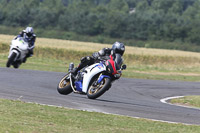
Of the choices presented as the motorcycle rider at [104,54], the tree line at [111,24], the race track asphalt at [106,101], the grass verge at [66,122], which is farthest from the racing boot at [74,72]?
the tree line at [111,24]

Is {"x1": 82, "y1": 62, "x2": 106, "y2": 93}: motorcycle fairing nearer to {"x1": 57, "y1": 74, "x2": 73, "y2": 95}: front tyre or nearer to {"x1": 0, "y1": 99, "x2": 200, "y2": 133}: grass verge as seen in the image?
{"x1": 57, "y1": 74, "x2": 73, "y2": 95}: front tyre

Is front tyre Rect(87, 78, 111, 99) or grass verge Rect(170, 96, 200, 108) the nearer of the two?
front tyre Rect(87, 78, 111, 99)

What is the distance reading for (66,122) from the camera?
29.7 ft

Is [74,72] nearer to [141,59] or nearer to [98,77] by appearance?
[98,77]

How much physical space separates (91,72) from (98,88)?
1.60ft

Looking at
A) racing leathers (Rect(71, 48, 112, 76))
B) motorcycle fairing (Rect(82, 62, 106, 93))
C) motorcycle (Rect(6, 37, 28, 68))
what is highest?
motorcycle (Rect(6, 37, 28, 68))

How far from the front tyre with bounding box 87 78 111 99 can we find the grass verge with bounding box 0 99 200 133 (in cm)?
201

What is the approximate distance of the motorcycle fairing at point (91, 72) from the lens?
42.8ft

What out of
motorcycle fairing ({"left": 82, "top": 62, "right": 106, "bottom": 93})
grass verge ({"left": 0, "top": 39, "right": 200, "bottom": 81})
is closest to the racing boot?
motorcycle fairing ({"left": 82, "top": 62, "right": 106, "bottom": 93})

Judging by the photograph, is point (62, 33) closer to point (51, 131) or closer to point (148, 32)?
point (148, 32)

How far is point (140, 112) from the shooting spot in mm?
11719

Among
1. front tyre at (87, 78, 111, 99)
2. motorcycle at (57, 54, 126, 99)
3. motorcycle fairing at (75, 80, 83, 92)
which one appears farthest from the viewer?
motorcycle fairing at (75, 80, 83, 92)

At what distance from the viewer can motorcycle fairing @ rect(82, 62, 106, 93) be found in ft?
42.8

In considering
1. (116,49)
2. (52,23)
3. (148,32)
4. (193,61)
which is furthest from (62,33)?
(116,49)
